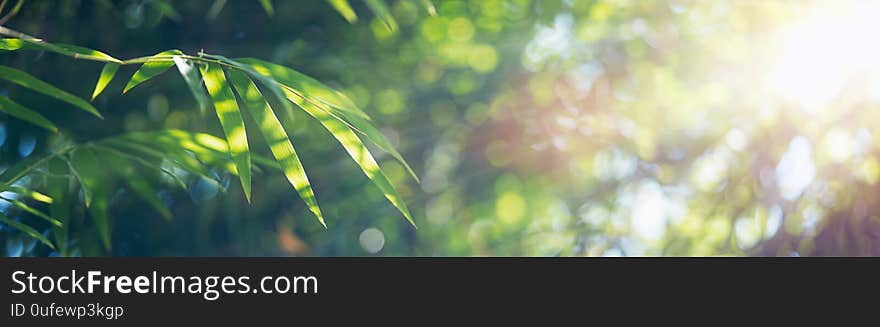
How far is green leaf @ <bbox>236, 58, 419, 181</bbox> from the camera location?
583 mm

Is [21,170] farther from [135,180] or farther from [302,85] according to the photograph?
[302,85]

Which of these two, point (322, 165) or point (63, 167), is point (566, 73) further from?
point (63, 167)

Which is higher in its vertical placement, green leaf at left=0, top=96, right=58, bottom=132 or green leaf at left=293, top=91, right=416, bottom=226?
green leaf at left=0, top=96, right=58, bottom=132

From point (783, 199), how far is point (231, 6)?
1.29 m

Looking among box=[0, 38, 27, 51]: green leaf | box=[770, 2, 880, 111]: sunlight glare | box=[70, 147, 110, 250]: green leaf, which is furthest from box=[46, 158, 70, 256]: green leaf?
box=[770, 2, 880, 111]: sunlight glare

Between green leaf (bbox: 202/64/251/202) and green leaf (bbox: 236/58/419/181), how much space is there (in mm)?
29

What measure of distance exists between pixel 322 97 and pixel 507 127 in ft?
3.01

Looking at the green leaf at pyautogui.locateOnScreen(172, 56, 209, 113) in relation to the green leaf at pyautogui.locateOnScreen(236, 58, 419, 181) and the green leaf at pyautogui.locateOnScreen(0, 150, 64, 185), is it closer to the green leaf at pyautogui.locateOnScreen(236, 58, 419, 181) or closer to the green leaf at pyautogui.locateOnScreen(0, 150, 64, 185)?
the green leaf at pyautogui.locateOnScreen(236, 58, 419, 181)

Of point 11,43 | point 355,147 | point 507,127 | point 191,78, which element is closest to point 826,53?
point 507,127

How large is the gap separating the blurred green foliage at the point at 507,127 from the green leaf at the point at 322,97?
65cm

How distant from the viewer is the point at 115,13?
1264mm

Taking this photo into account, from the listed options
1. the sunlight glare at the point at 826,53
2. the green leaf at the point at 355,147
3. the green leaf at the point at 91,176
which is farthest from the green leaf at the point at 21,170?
the sunlight glare at the point at 826,53

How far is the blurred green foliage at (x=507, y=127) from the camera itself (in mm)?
1293

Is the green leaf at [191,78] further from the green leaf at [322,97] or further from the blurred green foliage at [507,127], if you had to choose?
the blurred green foliage at [507,127]
